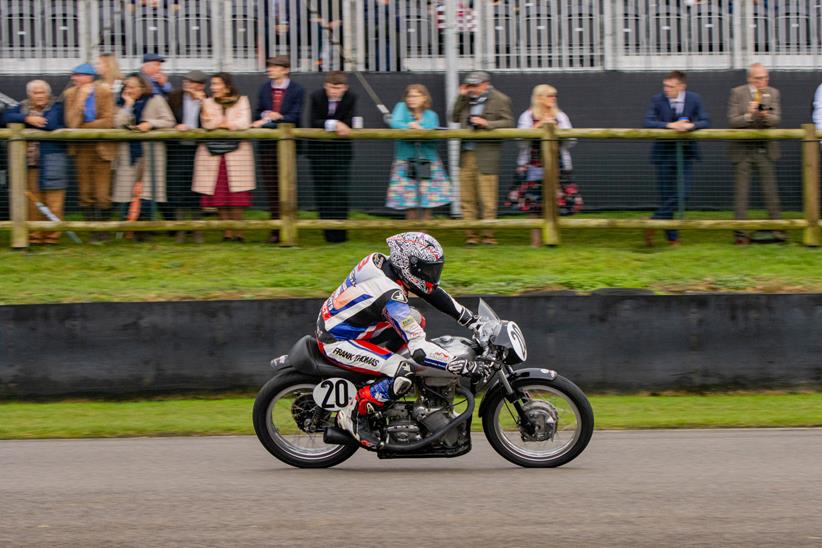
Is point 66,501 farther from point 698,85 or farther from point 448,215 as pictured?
point 698,85

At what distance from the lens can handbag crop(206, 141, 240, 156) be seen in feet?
45.1

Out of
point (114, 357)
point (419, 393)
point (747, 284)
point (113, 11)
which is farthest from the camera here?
point (113, 11)

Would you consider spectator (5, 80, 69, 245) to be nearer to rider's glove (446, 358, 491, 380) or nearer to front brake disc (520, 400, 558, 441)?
rider's glove (446, 358, 491, 380)

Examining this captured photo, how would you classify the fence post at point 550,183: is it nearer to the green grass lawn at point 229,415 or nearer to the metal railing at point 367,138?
the metal railing at point 367,138

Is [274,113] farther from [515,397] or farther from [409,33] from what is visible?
[515,397]

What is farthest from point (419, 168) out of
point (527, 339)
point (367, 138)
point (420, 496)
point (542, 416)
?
point (420, 496)

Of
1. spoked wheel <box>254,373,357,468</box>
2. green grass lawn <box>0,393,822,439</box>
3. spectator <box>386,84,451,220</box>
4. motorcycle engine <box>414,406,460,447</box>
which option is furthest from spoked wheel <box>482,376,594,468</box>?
spectator <box>386,84,451,220</box>

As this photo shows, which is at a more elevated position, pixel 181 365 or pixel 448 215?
pixel 448 215

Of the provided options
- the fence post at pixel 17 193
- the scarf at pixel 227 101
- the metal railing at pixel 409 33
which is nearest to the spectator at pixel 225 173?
the scarf at pixel 227 101

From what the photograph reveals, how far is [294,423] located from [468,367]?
125 centimetres

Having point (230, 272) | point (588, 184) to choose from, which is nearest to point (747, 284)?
point (588, 184)

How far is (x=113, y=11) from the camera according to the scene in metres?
16.1

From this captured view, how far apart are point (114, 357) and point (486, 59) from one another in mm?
7153

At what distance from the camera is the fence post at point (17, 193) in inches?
539
